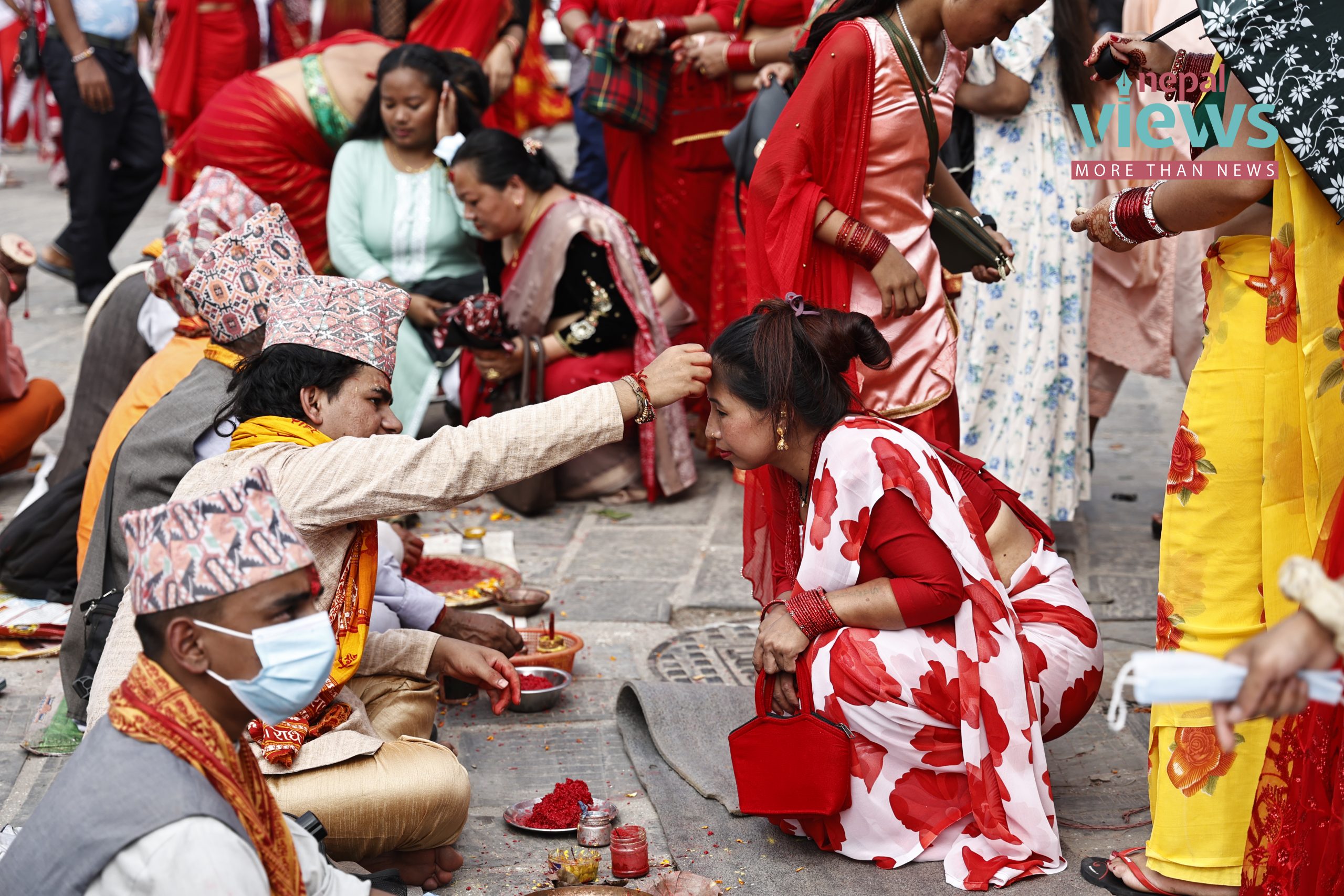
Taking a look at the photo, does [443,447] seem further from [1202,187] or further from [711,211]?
[711,211]

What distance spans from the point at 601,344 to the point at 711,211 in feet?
3.50

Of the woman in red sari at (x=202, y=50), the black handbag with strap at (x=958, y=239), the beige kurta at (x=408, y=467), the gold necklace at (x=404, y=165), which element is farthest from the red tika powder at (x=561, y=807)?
the woman in red sari at (x=202, y=50)

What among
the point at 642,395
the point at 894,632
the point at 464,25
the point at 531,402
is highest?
the point at 464,25

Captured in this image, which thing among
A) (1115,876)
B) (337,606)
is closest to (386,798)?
(337,606)

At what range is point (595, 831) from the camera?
3.21m

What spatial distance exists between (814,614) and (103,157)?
666 cm

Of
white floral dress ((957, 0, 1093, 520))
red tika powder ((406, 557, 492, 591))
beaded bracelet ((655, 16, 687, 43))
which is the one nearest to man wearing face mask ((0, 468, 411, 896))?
red tika powder ((406, 557, 492, 591))

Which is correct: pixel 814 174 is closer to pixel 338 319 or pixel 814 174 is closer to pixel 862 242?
pixel 862 242

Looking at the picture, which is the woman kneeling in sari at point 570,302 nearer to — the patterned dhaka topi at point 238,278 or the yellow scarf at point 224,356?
the patterned dhaka topi at point 238,278

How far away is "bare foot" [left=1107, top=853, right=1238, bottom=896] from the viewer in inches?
113

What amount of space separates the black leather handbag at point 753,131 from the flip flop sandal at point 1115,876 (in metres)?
2.59

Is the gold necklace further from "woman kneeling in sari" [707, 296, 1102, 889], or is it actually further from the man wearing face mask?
the man wearing face mask

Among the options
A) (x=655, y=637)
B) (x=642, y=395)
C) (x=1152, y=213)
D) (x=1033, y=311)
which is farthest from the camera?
→ (x=1033, y=311)

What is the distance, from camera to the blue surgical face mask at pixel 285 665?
2.12 metres
